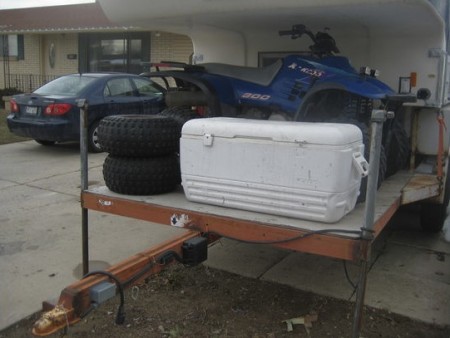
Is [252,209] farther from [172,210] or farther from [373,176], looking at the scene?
[373,176]

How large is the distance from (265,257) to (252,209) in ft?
5.42

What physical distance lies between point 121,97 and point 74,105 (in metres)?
1.08

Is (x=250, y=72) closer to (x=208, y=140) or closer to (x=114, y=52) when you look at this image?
(x=208, y=140)

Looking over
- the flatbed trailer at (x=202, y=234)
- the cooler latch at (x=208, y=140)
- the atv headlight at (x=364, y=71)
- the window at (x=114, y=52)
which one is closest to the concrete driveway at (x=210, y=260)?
the flatbed trailer at (x=202, y=234)

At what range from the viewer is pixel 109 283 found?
8.80 ft

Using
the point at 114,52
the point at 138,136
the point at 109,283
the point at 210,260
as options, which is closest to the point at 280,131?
the point at 138,136

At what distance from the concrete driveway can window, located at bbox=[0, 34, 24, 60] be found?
17027mm

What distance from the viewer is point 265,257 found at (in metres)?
4.74

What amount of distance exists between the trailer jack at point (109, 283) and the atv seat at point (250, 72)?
1.65m

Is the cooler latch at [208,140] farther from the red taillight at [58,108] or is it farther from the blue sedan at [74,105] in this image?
the red taillight at [58,108]

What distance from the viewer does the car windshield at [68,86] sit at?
33.1 feet

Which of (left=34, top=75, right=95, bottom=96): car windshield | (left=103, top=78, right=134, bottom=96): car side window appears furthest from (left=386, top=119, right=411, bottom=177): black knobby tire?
(left=34, top=75, right=95, bottom=96): car windshield

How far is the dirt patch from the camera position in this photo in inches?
135

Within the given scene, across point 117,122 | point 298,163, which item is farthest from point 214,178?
point 117,122
